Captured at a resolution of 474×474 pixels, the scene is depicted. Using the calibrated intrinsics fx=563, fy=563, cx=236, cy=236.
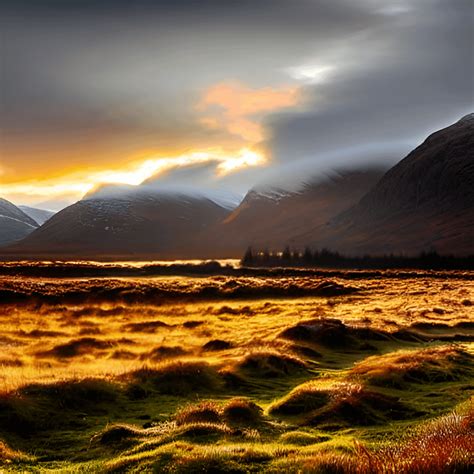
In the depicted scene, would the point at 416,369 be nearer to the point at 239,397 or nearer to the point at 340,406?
the point at 340,406

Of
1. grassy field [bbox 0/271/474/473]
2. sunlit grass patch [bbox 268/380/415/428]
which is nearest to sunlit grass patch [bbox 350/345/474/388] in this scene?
grassy field [bbox 0/271/474/473]

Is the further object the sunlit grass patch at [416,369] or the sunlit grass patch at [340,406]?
the sunlit grass patch at [416,369]

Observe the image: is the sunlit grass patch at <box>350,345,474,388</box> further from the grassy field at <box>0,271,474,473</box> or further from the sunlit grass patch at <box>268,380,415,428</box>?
the sunlit grass patch at <box>268,380,415,428</box>

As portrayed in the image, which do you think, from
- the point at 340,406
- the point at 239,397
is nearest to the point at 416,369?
the point at 340,406

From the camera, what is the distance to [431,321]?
49.8 metres

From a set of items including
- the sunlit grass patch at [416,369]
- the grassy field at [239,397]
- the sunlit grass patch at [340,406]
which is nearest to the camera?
the grassy field at [239,397]

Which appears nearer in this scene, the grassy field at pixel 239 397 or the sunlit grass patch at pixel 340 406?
the grassy field at pixel 239 397

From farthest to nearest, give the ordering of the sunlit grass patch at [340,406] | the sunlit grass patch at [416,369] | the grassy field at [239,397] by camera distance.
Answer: the sunlit grass patch at [416,369] → the sunlit grass patch at [340,406] → the grassy field at [239,397]

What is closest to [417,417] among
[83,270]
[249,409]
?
[249,409]

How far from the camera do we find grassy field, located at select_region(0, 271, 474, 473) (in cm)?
1385

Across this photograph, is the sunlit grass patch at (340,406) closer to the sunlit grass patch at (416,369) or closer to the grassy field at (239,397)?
the grassy field at (239,397)


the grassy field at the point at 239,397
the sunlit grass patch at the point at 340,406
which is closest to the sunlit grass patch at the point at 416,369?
the grassy field at the point at 239,397

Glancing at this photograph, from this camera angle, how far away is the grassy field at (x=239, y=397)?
13852 mm

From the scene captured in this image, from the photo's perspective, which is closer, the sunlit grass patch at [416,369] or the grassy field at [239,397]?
the grassy field at [239,397]
